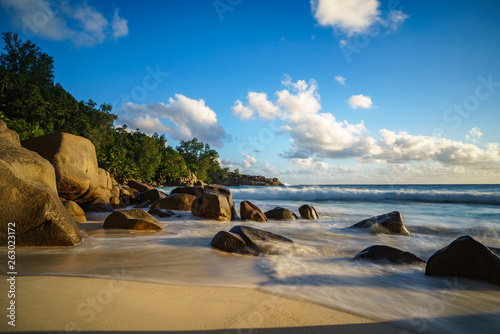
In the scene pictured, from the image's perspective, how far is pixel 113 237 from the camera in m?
5.07

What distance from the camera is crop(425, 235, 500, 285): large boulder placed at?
3149mm

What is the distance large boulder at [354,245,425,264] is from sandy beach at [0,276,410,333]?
2332 mm

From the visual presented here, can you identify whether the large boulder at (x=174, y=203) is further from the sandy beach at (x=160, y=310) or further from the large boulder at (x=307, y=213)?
the sandy beach at (x=160, y=310)

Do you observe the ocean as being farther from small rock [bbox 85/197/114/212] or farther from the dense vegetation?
the dense vegetation

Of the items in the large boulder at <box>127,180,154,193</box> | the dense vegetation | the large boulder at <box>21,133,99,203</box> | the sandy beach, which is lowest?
the sandy beach

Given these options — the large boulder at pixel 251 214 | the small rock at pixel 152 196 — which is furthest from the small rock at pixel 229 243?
the small rock at pixel 152 196

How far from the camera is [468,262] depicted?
10.6 ft

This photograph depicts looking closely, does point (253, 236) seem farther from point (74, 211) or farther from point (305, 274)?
point (74, 211)

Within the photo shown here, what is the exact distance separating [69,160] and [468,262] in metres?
9.84

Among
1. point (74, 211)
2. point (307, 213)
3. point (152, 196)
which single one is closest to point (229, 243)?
point (74, 211)

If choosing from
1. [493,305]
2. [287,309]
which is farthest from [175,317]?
[493,305]

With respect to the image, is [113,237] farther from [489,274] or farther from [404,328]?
[489,274]

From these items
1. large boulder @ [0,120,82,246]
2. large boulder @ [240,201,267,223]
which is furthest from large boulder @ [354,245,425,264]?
large boulder @ [240,201,267,223]

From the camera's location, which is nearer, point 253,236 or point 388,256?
point 388,256
